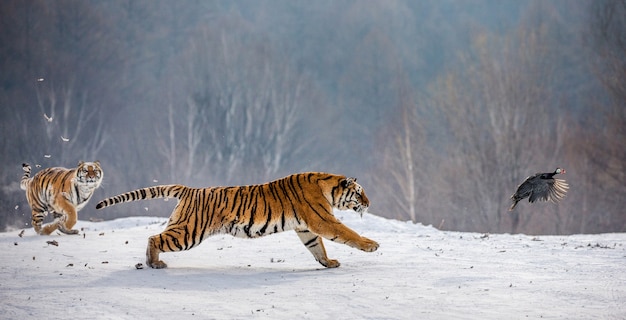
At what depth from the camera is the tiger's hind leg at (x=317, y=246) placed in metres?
8.37

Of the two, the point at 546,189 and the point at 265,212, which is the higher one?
the point at 546,189

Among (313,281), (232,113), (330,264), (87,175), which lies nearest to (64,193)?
(87,175)

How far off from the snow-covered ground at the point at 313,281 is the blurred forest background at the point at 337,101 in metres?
15.4

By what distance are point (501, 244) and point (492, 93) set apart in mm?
18839

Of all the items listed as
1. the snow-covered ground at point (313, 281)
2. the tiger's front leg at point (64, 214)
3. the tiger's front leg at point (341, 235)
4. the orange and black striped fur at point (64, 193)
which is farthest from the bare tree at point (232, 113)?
the tiger's front leg at point (341, 235)

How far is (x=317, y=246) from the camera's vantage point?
8422mm

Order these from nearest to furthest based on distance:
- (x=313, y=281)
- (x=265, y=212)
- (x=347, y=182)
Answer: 1. (x=313, y=281)
2. (x=265, y=212)
3. (x=347, y=182)

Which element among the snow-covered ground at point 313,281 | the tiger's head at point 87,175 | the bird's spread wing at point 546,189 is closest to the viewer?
the snow-covered ground at point 313,281

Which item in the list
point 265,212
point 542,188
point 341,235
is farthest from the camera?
point 542,188

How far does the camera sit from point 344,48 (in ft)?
183

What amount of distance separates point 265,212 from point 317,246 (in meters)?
0.72

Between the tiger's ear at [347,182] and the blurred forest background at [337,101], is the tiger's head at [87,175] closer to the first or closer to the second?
the tiger's ear at [347,182]

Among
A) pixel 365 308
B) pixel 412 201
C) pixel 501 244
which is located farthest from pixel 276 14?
pixel 365 308

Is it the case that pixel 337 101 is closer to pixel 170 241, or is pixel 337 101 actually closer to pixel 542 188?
pixel 542 188
